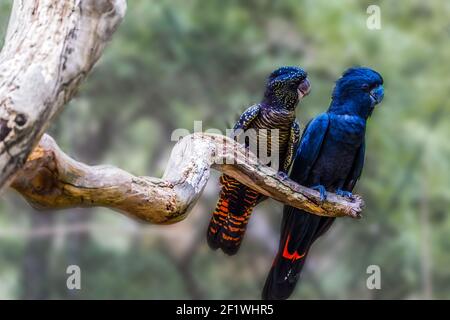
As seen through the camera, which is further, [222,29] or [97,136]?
[97,136]

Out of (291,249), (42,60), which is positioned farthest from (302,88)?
(42,60)

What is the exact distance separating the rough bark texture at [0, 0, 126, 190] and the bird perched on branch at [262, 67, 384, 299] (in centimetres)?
152

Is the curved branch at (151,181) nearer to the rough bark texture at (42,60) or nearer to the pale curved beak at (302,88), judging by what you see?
the rough bark texture at (42,60)

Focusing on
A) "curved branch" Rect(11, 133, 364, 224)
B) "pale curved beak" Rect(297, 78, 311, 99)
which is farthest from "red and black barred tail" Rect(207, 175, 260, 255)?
"pale curved beak" Rect(297, 78, 311, 99)

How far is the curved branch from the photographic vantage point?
8.71 feet

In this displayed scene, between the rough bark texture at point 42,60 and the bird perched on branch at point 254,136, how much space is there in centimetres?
123

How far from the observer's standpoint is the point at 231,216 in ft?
11.8

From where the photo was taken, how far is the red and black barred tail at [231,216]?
3.57 metres

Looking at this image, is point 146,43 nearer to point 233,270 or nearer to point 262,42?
point 262,42

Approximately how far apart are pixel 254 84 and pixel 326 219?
396 centimetres

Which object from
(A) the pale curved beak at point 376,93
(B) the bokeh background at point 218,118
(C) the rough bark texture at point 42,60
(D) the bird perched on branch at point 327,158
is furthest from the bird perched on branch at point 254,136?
(B) the bokeh background at point 218,118
